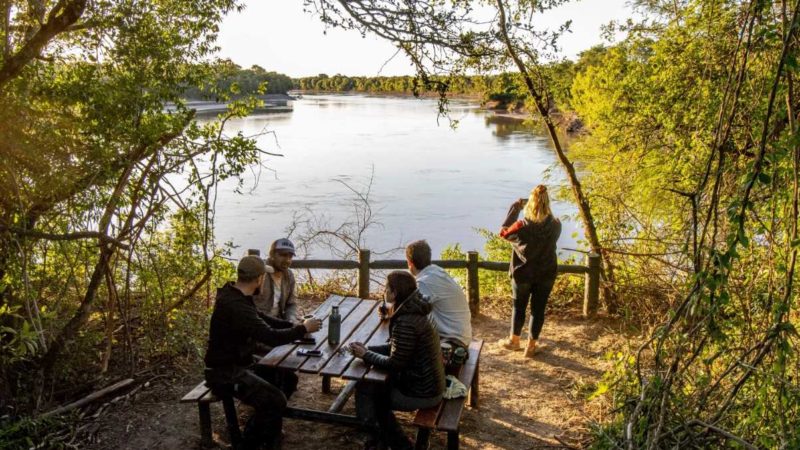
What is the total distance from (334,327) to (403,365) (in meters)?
0.73

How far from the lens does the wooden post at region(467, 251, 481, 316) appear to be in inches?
281

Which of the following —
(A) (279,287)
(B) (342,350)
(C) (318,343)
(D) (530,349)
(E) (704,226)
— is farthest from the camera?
(D) (530,349)

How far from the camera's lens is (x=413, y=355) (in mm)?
3740

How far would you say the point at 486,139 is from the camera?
3769 centimetres

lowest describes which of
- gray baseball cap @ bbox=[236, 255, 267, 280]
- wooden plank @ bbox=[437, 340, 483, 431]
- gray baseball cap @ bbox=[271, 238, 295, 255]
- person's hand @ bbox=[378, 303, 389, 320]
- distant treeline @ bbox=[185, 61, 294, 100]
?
wooden plank @ bbox=[437, 340, 483, 431]

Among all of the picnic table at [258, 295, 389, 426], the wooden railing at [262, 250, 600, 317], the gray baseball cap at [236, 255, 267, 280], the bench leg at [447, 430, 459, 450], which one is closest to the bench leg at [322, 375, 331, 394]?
the picnic table at [258, 295, 389, 426]

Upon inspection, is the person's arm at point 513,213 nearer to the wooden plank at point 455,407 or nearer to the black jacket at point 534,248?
the black jacket at point 534,248

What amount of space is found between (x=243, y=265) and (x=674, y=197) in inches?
192

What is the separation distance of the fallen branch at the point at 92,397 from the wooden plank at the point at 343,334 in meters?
1.80

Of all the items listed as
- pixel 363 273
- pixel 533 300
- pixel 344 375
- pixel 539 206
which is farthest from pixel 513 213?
pixel 344 375

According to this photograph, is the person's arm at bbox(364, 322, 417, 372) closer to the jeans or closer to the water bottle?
the jeans

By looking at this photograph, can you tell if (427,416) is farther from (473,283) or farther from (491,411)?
(473,283)

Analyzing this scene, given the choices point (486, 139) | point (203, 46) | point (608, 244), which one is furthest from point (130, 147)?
point (486, 139)

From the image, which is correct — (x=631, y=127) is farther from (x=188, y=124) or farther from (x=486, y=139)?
(x=486, y=139)
